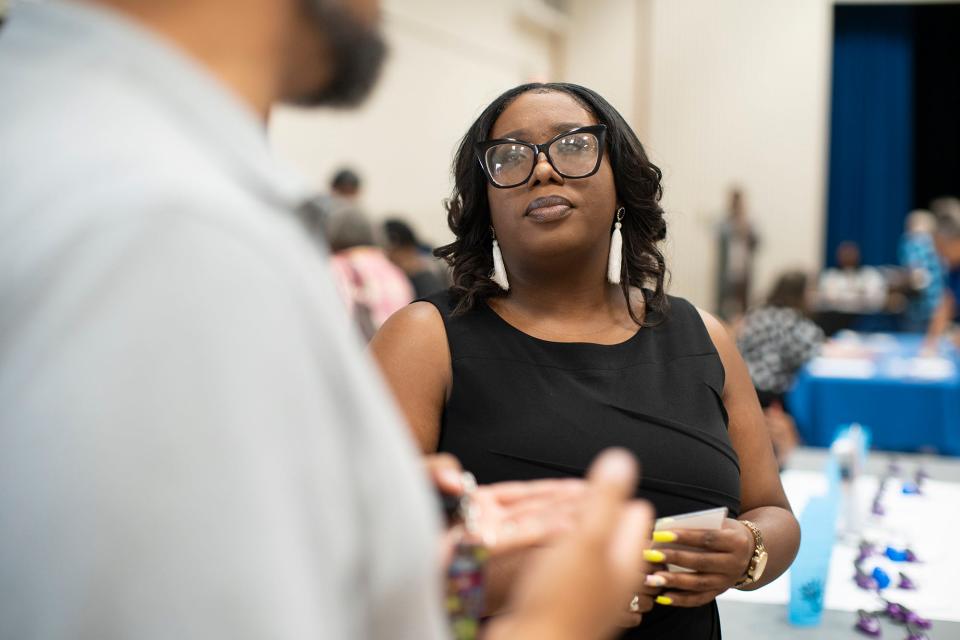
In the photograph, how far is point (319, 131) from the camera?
763cm

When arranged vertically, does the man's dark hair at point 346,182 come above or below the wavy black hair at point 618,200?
above

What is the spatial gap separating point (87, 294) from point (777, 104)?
41.7 feet

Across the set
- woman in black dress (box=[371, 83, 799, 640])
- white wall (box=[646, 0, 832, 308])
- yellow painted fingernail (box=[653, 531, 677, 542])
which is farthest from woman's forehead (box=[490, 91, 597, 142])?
white wall (box=[646, 0, 832, 308])

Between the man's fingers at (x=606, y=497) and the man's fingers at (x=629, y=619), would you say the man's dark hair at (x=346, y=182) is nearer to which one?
the man's fingers at (x=629, y=619)

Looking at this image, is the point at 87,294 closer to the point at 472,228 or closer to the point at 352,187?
the point at 472,228

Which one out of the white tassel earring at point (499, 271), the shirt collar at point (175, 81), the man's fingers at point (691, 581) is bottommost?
the man's fingers at point (691, 581)

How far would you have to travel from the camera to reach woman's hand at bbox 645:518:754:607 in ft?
4.26

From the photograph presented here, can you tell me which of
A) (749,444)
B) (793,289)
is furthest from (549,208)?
(793,289)

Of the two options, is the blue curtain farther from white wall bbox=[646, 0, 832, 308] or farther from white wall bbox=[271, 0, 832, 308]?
white wall bbox=[646, 0, 832, 308]

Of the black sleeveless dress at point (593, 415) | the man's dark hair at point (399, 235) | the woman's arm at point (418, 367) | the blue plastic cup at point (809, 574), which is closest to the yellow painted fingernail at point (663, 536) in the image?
the black sleeveless dress at point (593, 415)

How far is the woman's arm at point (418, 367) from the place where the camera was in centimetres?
146

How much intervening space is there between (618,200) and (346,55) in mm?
1123

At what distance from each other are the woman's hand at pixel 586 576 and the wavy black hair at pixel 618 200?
0.97 metres

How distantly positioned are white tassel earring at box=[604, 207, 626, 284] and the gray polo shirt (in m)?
1.21
